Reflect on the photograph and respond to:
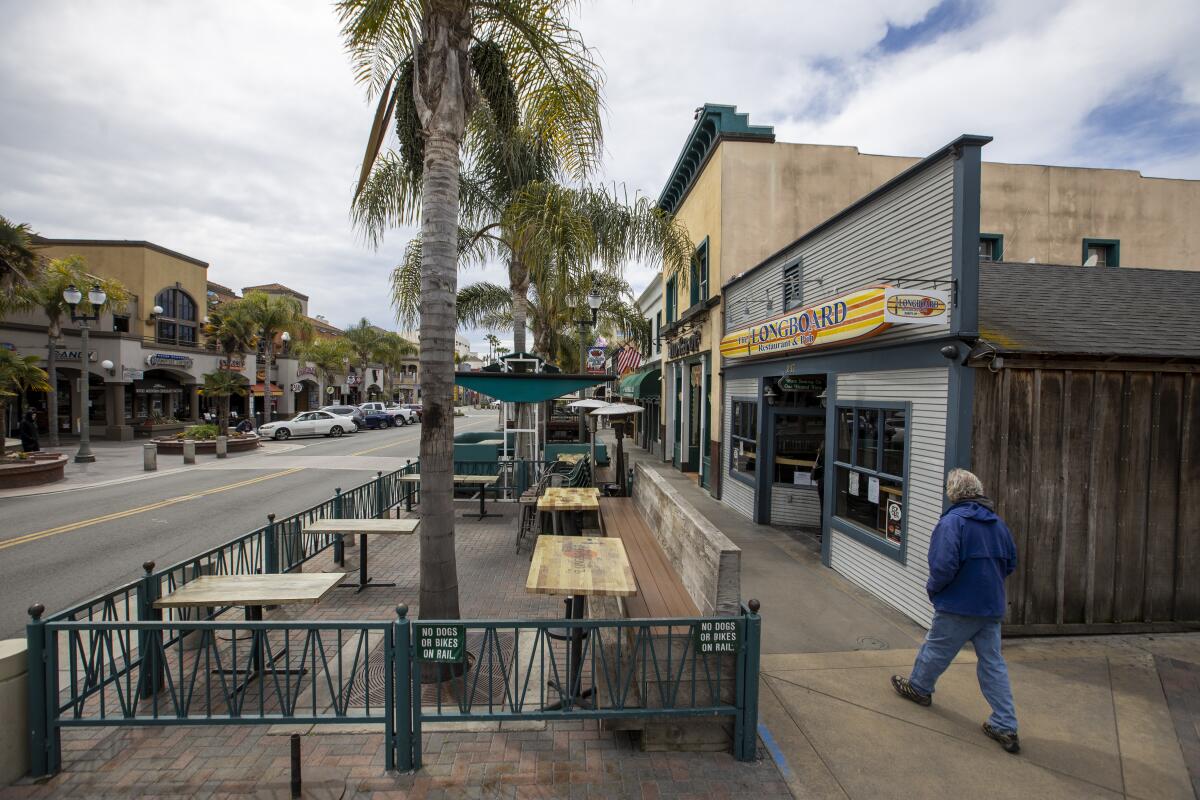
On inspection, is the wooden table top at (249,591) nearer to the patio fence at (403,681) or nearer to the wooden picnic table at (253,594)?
the wooden picnic table at (253,594)

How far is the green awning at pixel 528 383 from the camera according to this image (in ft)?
31.6

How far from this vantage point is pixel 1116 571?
5.62m

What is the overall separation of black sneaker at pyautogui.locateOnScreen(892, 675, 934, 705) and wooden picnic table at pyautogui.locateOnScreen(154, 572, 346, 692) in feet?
15.1

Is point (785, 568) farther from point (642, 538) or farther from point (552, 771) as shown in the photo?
point (552, 771)

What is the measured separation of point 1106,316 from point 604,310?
16777 mm

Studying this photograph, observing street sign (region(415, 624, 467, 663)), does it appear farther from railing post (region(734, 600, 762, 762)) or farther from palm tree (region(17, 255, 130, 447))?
palm tree (region(17, 255, 130, 447))

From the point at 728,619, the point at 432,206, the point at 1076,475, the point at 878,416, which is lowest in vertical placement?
the point at 728,619

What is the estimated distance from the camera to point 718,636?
3.69 m

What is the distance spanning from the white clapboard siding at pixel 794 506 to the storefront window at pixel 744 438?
0.67 m

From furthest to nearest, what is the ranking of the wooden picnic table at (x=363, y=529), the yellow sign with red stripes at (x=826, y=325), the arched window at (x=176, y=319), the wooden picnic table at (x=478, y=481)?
the arched window at (x=176, y=319) < the wooden picnic table at (x=478, y=481) < the wooden picnic table at (x=363, y=529) < the yellow sign with red stripes at (x=826, y=325)

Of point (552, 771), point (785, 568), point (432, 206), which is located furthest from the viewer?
point (785, 568)

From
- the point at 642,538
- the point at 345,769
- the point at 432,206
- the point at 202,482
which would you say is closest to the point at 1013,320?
the point at 642,538

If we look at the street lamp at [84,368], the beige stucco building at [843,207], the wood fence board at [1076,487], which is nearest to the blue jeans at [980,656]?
the wood fence board at [1076,487]

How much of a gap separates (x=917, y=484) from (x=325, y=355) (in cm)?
4926
